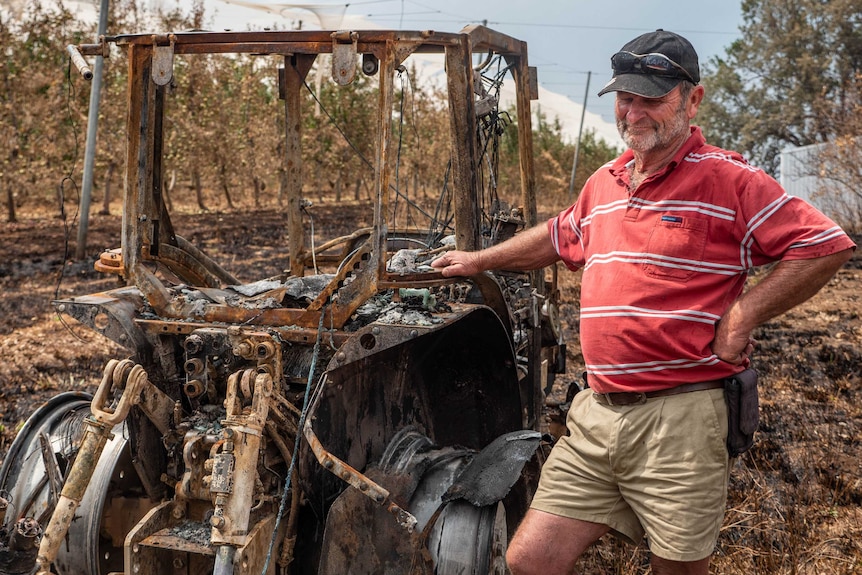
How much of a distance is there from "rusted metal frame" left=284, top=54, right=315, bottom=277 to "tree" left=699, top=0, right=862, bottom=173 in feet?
84.2

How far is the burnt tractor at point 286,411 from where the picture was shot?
288 cm

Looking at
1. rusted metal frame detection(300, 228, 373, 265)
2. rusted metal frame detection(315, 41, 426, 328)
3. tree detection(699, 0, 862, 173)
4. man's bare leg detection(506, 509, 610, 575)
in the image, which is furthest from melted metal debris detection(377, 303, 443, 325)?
tree detection(699, 0, 862, 173)

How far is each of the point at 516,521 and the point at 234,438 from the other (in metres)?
1.31

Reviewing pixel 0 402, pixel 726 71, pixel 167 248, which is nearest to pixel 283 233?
pixel 0 402

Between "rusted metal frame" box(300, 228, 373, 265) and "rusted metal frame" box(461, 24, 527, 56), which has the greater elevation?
"rusted metal frame" box(461, 24, 527, 56)

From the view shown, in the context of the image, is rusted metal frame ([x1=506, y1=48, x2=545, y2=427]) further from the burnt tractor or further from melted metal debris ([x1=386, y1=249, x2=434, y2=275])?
melted metal debris ([x1=386, y1=249, x2=434, y2=275])

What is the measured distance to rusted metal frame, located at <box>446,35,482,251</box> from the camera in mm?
3346

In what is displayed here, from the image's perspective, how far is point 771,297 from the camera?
2457mm

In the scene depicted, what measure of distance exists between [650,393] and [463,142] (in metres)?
1.31

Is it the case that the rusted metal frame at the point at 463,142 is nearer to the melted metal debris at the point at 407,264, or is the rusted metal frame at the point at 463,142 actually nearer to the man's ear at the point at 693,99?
the melted metal debris at the point at 407,264

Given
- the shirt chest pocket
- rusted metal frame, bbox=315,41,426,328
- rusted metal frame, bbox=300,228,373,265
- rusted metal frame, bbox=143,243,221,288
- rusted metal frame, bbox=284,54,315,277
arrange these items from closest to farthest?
the shirt chest pocket, rusted metal frame, bbox=315,41,426,328, rusted metal frame, bbox=143,243,221,288, rusted metal frame, bbox=284,54,315,277, rusted metal frame, bbox=300,228,373,265

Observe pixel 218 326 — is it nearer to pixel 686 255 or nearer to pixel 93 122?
pixel 686 255

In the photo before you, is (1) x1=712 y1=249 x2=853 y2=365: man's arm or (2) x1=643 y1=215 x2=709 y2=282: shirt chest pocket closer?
(1) x1=712 y1=249 x2=853 y2=365: man's arm

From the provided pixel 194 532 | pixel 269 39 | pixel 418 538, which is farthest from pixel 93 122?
pixel 418 538
